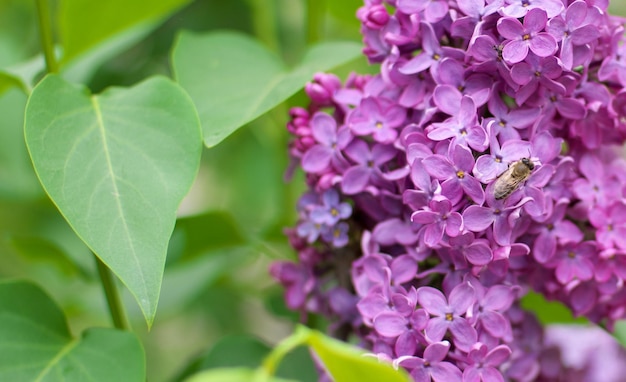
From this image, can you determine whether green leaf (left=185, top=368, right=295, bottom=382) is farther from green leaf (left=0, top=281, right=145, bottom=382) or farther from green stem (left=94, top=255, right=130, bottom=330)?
green stem (left=94, top=255, right=130, bottom=330)

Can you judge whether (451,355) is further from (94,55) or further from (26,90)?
(94,55)

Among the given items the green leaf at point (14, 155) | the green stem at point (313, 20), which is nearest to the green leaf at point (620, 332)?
the green stem at point (313, 20)

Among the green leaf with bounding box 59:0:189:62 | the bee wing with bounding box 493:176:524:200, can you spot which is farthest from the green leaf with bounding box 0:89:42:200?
the bee wing with bounding box 493:176:524:200

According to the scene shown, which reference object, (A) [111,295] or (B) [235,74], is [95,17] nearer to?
(B) [235,74]

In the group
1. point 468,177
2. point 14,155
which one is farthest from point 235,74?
point 14,155

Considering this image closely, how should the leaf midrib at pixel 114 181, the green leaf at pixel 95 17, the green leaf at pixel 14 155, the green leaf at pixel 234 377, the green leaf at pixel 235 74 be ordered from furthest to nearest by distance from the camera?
the green leaf at pixel 14 155 < the green leaf at pixel 95 17 < the green leaf at pixel 235 74 < the leaf midrib at pixel 114 181 < the green leaf at pixel 234 377

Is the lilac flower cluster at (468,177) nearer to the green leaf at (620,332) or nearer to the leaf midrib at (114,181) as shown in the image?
the green leaf at (620,332)
